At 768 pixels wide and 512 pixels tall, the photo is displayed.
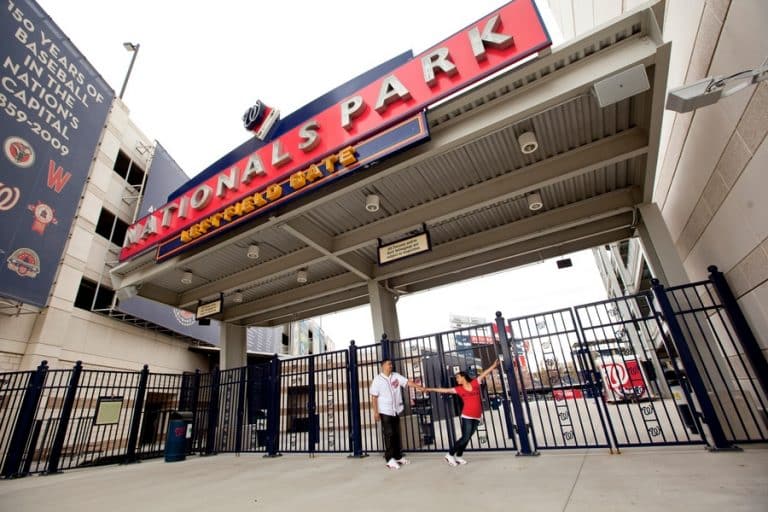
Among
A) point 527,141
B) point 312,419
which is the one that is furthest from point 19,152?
point 527,141

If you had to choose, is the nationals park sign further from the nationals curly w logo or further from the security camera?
the nationals curly w logo

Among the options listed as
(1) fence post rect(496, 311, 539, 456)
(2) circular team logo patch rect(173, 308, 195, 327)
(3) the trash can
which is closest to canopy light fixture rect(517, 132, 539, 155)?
(1) fence post rect(496, 311, 539, 456)

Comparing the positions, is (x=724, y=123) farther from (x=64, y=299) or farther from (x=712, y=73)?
(x=64, y=299)

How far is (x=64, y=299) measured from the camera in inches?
518

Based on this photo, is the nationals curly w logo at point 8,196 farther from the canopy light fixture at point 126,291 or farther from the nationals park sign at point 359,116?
the nationals park sign at point 359,116

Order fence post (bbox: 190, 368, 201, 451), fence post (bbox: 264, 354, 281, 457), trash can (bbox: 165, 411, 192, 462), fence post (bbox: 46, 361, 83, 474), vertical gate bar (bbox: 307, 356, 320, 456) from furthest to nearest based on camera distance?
1. fence post (bbox: 190, 368, 201, 451)
2. trash can (bbox: 165, 411, 192, 462)
3. fence post (bbox: 264, 354, 281, 457)
4. vertical gate bar (bbox: 307, 356, 320, 456)
5. fence post (bbox: 46, 361, 83, 474)

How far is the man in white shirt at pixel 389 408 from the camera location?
6.44 metres

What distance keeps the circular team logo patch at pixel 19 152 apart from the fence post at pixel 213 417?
9.20m

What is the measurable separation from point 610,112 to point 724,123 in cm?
153

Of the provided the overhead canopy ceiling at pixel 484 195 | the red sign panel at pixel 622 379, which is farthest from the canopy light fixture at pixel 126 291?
the red sign panel at pixel 622 379

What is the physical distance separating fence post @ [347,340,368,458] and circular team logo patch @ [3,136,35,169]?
482 inches

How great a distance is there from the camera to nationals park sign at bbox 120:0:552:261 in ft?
17.1

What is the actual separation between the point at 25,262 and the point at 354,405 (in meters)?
11.8

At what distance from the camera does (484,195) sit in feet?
23.9
